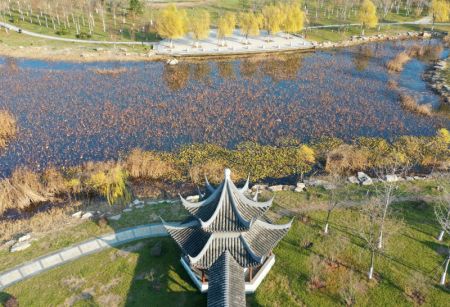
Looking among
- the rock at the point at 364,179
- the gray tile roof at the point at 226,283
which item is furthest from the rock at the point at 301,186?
the gray tile roof at the point at 226,283

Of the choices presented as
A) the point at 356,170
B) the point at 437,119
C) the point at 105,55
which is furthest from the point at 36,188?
the point at 437,119

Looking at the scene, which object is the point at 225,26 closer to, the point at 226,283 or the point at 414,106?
the point at 414,106

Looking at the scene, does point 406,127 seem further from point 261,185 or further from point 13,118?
point 13,118

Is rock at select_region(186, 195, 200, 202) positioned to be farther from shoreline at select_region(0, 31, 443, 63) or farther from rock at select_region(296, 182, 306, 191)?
shoreline at select_region(0, 31, 443, 63)

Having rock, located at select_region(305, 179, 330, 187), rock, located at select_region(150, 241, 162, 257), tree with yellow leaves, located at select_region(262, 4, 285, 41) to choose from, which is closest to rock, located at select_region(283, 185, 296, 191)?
rock, located at select_region(305, 179, 330, 187)

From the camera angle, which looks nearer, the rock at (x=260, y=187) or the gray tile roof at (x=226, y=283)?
the gray tile roof at (x=226, y=283)

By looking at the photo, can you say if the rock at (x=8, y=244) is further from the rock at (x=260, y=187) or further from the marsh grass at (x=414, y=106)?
the marsh grass at (x=414, y=106)
